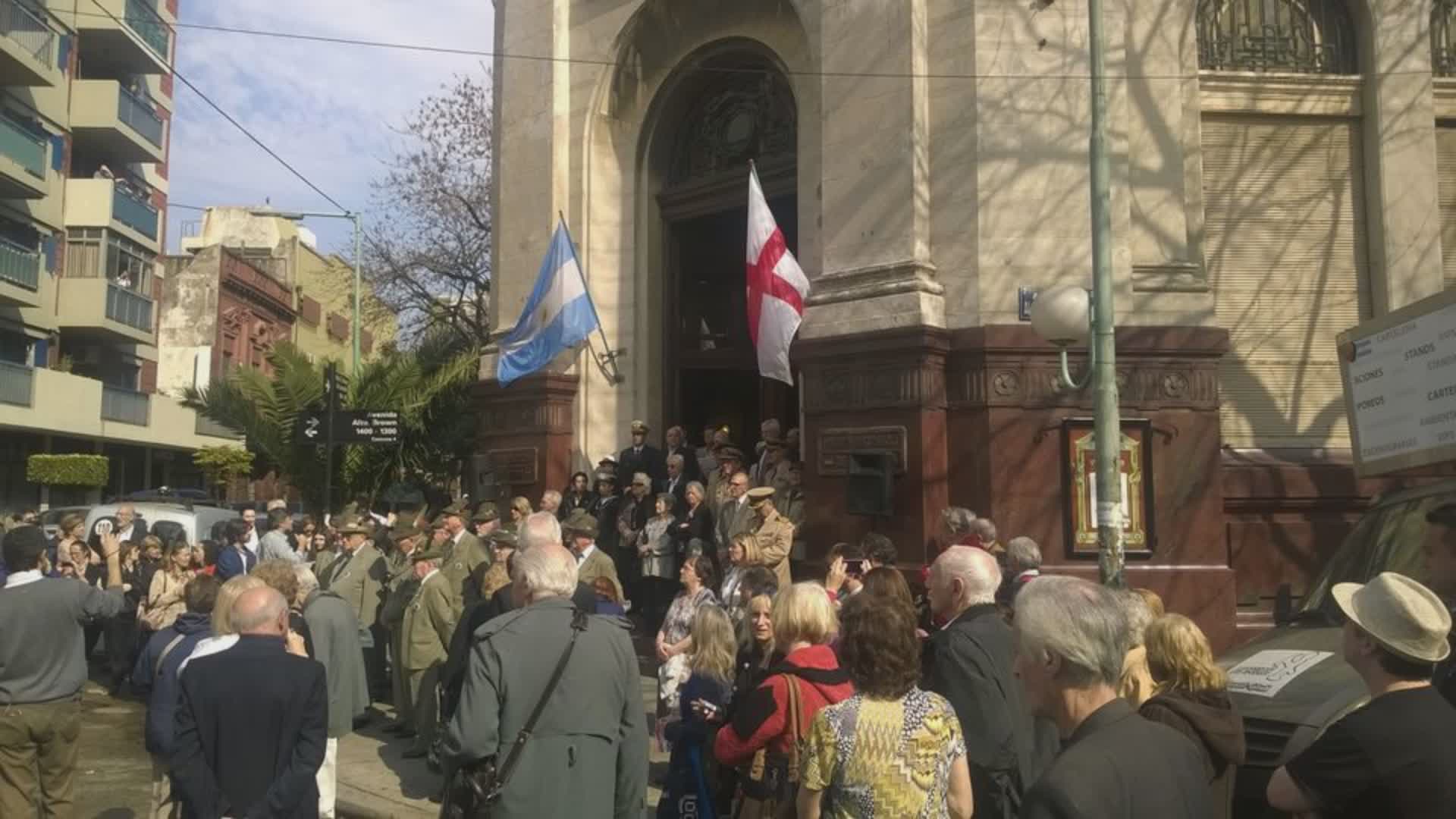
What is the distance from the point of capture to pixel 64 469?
34.9m

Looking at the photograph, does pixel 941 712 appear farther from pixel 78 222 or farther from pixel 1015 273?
pixel 78 222

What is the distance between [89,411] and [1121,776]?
3916 centimetres

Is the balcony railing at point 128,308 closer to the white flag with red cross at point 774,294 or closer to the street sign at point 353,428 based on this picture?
the street sign at point 353,428

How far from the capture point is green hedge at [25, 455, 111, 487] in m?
34.7

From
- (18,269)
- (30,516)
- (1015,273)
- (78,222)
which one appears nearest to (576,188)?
(1015,273)

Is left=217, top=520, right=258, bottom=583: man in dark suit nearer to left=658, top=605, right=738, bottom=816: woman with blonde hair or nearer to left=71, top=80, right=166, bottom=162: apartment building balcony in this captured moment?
left=658, top=605, right=738, bottom=816: woman with blonde hair

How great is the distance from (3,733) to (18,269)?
31.8 m

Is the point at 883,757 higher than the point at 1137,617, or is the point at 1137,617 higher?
the point at 1137,617

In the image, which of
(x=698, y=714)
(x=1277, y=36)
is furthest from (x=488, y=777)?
(x=1277, y=36)

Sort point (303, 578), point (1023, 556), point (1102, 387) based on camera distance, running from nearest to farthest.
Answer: point (1023, 556)
point (303, 578)
point (1102, 387)

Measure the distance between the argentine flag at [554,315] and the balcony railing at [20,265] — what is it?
24500 millimetres

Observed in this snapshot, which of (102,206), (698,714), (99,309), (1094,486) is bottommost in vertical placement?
(698,714)

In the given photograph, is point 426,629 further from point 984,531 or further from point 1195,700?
point 1195,700

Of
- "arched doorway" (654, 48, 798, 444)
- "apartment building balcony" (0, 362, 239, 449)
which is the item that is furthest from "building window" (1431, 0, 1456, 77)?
"apartment building balcony" (0, 362, 239, 449)
